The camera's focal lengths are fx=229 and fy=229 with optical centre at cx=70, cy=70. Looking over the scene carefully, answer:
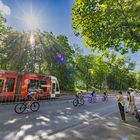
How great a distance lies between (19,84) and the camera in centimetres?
2475

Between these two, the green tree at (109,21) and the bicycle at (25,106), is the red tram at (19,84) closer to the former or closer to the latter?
the bicycle at (25,106)

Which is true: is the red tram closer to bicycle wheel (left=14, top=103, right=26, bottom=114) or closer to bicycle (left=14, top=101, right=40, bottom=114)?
bicycle (left=14, top=101, right=40, bottom=114)

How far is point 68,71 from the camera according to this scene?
166 ft

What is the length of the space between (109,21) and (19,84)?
42.7ft

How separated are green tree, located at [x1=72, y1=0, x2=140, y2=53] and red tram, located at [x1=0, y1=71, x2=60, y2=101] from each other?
10.1m

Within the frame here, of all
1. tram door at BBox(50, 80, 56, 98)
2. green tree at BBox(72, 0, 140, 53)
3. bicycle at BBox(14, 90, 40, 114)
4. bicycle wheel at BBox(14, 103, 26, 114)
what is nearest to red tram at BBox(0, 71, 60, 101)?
tram door at BBox(50, 80, 56, 98)

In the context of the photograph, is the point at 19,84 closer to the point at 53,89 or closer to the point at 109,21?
the point at 53,89

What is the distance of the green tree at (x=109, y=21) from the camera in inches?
608

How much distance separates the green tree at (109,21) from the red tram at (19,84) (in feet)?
33.3

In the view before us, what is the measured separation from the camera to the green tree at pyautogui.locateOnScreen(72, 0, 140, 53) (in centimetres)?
1545

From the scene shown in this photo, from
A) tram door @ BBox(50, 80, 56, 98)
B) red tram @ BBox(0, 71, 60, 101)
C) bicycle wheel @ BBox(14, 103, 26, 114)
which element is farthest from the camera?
tram door @ BBox(50, 80, 56, 98)

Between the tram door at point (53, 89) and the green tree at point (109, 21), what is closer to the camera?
the green tree at point (109, 21)

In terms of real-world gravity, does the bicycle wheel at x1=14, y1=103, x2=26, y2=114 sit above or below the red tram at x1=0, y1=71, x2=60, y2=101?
below

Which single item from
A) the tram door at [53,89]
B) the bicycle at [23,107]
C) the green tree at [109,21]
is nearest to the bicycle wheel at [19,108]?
the bicycle at [23,107]
